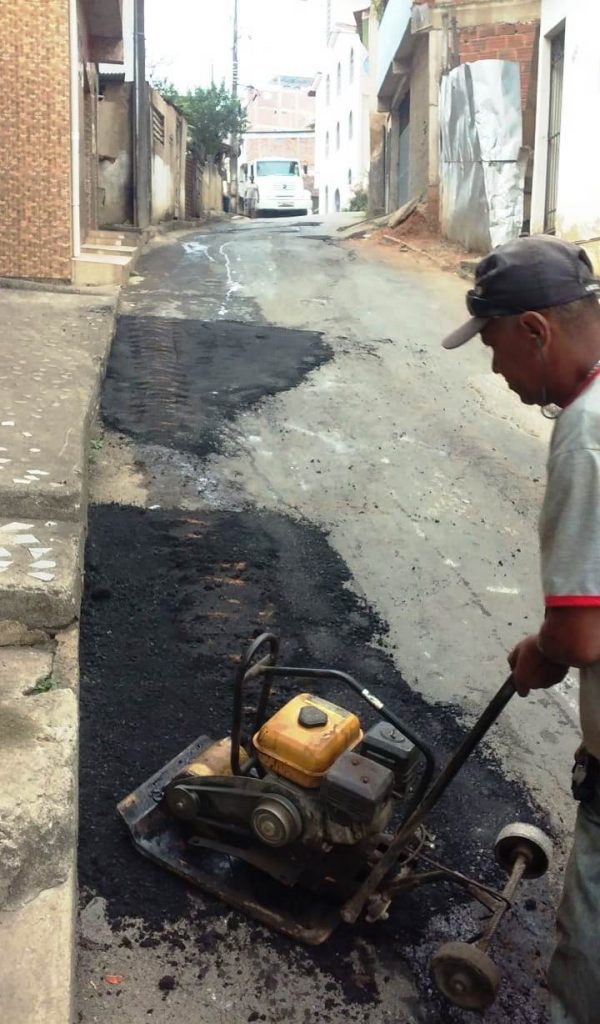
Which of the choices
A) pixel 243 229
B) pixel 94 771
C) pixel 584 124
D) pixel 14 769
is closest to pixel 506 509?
pixel 94 771

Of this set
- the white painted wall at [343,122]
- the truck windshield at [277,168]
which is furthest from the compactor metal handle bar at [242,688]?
the truck windshield at [277,168]

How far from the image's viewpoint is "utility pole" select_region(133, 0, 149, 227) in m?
16.0

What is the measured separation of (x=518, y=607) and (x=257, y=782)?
255cm

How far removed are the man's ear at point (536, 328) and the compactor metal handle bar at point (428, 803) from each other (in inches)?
34.9

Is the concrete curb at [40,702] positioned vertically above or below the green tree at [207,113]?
below

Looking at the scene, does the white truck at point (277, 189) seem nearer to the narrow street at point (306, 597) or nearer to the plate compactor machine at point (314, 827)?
the narrow street at point (306, 597)

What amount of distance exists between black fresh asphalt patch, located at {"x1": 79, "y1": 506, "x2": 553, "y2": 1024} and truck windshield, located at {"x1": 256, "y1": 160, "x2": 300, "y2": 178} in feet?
96.9

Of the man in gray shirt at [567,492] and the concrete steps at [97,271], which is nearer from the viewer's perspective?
the man in gray shirt at [567,492]

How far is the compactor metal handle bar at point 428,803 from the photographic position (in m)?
2.35

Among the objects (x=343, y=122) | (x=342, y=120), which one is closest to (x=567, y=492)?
(x=343, y=122)

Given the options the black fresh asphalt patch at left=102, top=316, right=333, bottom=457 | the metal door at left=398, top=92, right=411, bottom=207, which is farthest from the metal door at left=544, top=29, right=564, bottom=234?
the metal door at left=398, top=92, right=411, bottom=207

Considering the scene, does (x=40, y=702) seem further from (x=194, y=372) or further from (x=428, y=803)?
(x=194, y=372)

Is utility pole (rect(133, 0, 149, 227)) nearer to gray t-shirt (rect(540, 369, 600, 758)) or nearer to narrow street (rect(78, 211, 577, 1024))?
narrow street (rect(78, 211, 577, 1024))

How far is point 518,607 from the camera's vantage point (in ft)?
16.0
